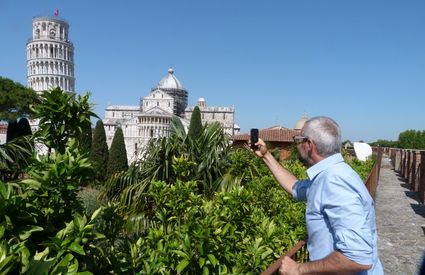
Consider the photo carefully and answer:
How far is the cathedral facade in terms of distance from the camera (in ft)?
229

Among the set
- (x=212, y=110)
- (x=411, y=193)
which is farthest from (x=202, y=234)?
(x=212, y=110)

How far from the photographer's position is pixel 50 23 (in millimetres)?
77625

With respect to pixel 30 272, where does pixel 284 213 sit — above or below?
below

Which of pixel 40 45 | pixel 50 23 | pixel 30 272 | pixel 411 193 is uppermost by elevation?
pixel 50 23

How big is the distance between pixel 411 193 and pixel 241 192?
12.2m

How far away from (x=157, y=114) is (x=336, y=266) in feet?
228

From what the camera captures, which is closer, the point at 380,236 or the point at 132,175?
the point at 132,175

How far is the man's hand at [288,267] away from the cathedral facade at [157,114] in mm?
60729

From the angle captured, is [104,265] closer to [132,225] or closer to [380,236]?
[132,225]

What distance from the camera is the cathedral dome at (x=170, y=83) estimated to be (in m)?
85.6

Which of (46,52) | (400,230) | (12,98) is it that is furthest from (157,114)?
(400,230)

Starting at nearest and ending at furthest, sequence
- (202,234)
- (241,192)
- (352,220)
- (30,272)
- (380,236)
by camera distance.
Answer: (30,272) < (352,220) < (202,234) < (241,192) < (380,236)

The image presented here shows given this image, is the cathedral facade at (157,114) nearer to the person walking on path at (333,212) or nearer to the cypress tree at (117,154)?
the cypress tree at (117,154)

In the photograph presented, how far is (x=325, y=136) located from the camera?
7.15 feet
